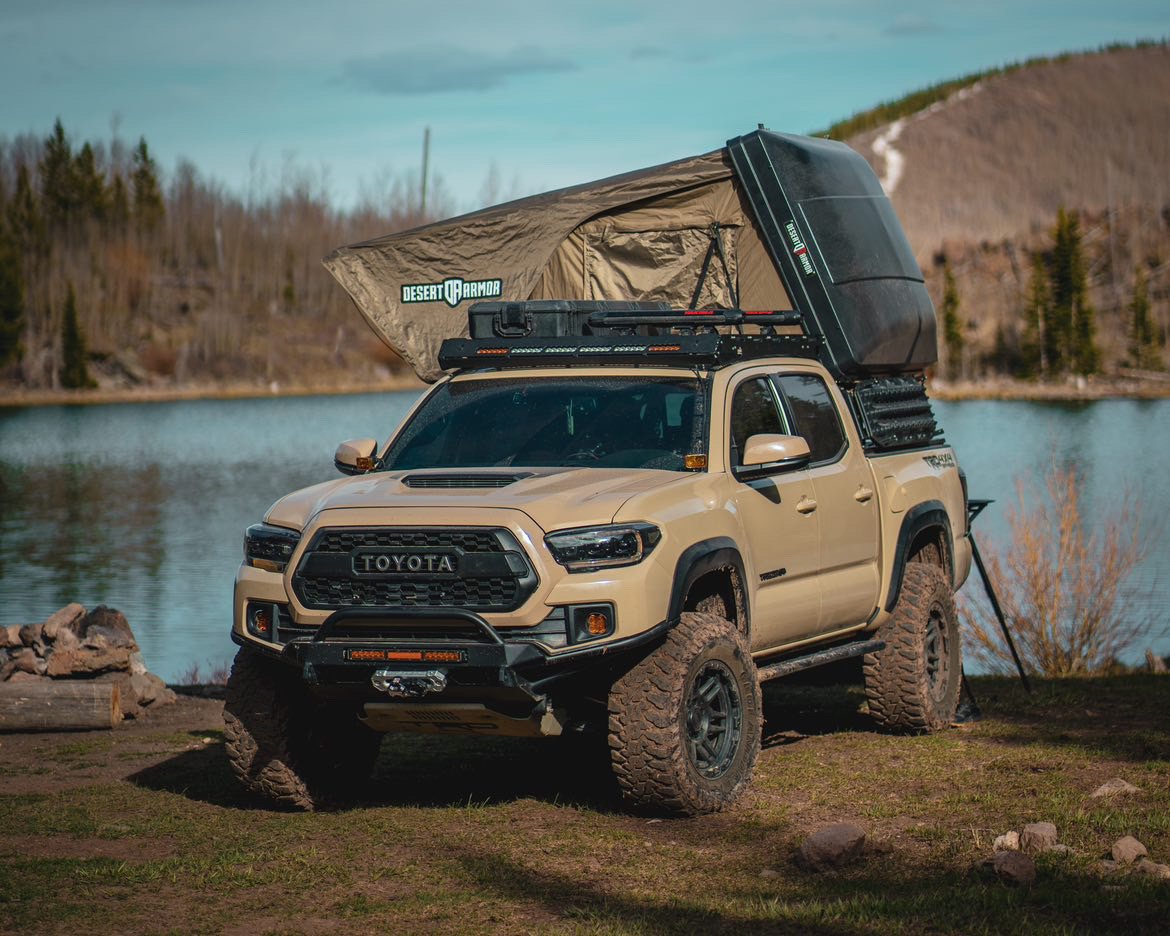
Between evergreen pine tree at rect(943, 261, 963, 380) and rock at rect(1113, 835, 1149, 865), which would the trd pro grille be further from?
evergreen pine tree at rect(943, 261, 963, 380)

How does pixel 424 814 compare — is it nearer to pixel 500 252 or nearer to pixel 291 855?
pixel 291 855

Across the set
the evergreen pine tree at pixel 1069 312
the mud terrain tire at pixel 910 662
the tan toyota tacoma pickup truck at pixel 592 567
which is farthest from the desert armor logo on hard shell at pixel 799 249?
the evergreen pine tree at pixel 1069 312

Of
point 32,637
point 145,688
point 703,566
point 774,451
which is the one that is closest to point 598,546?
point 703,566

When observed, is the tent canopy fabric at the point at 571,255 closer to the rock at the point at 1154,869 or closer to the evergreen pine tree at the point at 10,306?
the rock at the point at 1154,869

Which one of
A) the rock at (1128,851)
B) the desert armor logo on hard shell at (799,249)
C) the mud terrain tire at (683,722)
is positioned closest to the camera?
the rock at (1128,851)

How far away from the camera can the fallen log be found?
1109 centimetres

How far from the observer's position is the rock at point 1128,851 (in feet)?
21.6

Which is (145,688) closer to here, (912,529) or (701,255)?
(701,255)

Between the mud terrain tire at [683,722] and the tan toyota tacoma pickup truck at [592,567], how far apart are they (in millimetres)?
11

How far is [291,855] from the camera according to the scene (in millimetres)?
7230

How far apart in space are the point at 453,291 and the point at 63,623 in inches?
159

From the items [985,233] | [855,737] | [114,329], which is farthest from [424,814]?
[985,233]

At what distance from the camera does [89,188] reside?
139250 millimetres

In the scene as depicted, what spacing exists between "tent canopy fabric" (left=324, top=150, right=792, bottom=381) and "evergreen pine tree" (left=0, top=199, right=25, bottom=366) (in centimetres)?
10042
